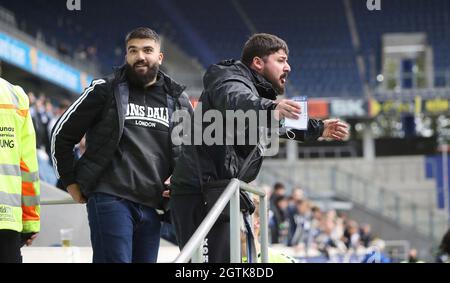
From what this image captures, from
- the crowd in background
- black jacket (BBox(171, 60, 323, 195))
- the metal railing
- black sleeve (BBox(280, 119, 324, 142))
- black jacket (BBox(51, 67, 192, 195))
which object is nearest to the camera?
the metal railing

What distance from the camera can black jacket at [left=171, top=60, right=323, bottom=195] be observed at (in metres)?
3.60

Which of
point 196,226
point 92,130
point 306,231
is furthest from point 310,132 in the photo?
point 306,231

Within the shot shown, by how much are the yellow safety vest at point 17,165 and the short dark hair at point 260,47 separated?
98 centimetres

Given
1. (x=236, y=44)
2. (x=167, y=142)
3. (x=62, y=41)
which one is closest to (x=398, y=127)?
(x=236, y=44)

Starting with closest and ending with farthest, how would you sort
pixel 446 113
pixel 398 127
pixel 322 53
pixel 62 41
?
pixel 62 41 → pixel 446 113 → pixel 322 53 → pixel 398 127

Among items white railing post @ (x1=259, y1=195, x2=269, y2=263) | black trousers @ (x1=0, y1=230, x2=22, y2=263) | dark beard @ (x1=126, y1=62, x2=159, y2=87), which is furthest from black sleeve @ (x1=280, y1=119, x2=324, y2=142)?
black trousers @ (x1=0, y1=230, x2=22, y2=263)

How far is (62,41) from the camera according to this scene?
847 inches

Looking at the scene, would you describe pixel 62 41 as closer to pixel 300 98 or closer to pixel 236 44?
pixel 236 44

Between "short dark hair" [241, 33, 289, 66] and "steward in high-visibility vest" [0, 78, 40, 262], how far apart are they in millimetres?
984

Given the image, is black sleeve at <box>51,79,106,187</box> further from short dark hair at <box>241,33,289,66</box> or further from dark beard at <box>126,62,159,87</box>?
short dark hair at <box>241,33,289,66</box>

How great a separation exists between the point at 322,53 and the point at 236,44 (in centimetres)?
273

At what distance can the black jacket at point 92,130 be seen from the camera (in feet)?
12.6

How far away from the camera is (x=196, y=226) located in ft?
12.3

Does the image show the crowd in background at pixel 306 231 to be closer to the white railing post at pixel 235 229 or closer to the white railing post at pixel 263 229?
the white railing post at pixel 263 229
